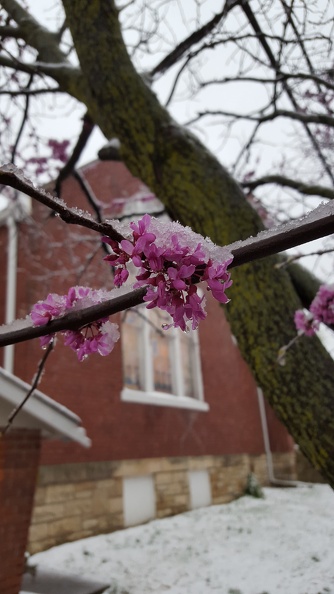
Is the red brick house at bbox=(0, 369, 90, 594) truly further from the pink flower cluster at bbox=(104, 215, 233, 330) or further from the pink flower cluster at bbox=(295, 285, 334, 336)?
the pink flower cluster at bbox=(104, 215, 233, 330)

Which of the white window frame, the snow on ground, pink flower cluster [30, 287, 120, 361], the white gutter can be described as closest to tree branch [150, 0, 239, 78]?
the white gutter

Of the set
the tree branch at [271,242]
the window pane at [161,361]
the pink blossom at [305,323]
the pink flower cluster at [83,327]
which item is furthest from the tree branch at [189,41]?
the window pane at [161,361]

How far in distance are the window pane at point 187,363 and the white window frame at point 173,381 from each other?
5 centimetres

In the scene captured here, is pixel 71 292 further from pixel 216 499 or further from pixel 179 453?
pixel 216 499

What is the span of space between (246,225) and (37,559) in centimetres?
561

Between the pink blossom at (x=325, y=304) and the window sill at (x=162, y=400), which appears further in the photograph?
the window sill at (x=162, y=400)

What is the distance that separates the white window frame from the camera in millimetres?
8968

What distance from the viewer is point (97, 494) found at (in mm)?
7770

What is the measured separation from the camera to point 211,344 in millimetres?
11672

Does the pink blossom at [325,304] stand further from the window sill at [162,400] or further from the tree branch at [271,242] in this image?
the window sill at [162,400]

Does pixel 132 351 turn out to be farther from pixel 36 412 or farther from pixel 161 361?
pixel 36 412

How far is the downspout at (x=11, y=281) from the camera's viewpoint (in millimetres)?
6984

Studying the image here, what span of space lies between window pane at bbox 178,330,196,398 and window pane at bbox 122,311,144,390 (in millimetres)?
1494

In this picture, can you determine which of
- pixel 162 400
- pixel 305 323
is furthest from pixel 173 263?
pixel 162 400
